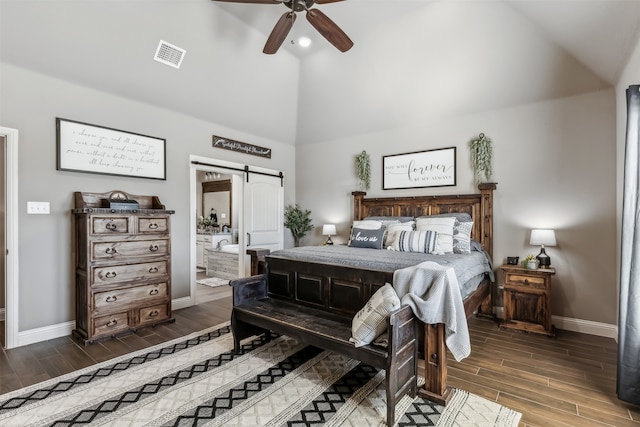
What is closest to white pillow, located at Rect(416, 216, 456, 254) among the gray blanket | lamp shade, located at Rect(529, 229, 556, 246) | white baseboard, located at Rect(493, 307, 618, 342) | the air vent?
the gray blanket

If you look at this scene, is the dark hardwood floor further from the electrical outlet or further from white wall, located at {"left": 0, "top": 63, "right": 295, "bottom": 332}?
the electrical outlet

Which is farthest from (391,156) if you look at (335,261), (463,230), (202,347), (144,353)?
(144,353)

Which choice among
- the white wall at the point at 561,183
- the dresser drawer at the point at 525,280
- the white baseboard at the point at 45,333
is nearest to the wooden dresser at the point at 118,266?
the white baseboard at the point at 45,333

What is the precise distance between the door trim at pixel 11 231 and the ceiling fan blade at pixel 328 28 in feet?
10.1

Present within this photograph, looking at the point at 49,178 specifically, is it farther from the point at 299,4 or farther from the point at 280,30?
the point at 299,4

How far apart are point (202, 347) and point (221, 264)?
357 centimetres

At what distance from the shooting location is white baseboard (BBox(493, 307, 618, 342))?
3305 mm

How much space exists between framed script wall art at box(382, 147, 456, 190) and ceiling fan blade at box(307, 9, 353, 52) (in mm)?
2136

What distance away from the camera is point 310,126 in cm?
562

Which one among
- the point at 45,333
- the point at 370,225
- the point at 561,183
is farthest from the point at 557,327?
the point at 45,333

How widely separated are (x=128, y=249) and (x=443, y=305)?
3211mm

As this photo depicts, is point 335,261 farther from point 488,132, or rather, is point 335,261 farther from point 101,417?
point 488,132

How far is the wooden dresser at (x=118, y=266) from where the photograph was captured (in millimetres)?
3127

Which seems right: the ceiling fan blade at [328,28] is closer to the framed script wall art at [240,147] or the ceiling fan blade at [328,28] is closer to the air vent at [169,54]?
the air vent at [169,54]
